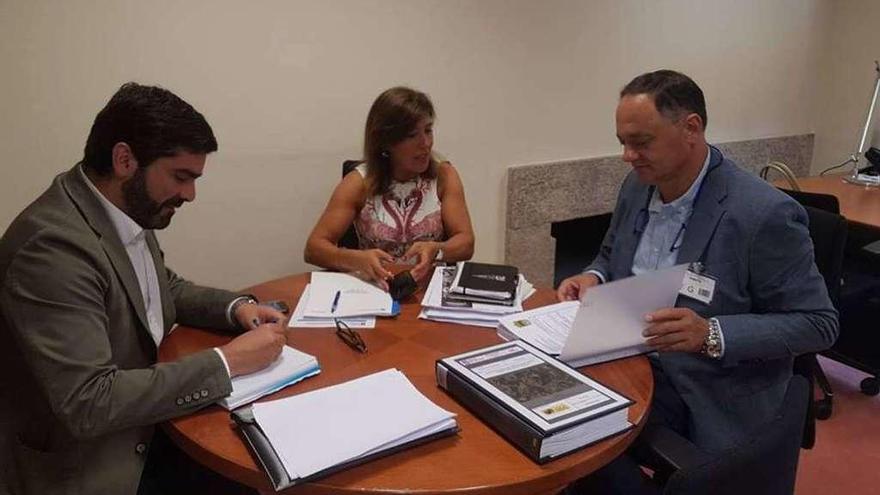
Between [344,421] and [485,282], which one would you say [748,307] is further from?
[344,421]

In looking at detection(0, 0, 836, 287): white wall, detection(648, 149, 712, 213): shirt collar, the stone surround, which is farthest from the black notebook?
the stone surround

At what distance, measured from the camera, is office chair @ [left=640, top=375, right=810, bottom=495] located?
0.91 m

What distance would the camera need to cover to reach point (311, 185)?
273 cm

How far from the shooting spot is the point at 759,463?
0.96 metres

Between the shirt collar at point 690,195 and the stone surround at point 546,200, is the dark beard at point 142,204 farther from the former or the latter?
the stone surround at point 546,200

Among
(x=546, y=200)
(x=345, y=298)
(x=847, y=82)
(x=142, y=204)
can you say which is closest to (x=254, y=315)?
(x=345, y=298)

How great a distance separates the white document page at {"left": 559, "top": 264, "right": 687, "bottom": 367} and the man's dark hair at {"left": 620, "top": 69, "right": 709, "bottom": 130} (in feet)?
1.38

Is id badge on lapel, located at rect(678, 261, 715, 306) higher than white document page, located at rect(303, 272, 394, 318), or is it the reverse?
id badge on lapel, located at rect(678, 261, 715, 306)

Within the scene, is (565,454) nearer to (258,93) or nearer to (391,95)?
(391,95)

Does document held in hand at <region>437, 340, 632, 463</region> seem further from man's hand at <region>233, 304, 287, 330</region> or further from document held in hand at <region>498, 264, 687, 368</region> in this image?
man's hand at <region>233, 304, 287, 330</region>

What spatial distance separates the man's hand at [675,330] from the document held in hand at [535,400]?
26 cm

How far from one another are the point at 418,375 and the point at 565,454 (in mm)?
374

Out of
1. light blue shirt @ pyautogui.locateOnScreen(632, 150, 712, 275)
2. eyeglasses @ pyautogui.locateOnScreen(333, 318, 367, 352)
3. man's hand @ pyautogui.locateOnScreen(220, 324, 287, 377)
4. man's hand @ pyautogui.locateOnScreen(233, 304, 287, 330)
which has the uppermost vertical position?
light blue shirt @ pyautogui.locateOnScreen(632, 150, 712, 275)

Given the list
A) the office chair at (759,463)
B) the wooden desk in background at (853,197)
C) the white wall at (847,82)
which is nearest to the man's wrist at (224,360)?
the office chair at (759,463)
